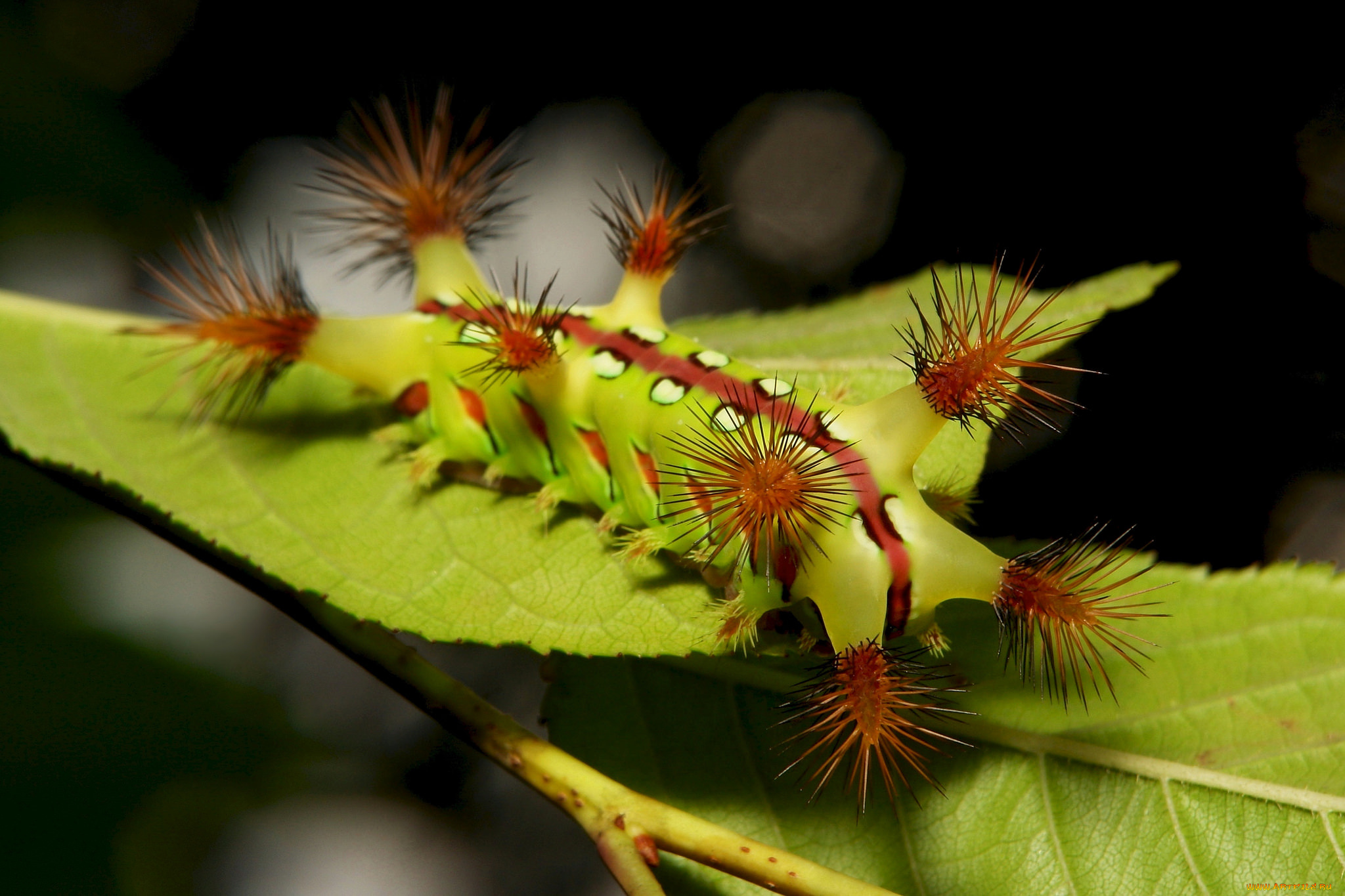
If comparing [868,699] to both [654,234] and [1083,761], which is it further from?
[654,234]

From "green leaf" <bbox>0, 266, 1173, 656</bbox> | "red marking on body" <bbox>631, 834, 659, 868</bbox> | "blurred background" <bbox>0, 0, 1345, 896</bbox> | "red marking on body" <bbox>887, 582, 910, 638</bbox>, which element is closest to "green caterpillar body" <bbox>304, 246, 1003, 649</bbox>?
"red marking on body" <bbox>887, 582, 910, 638</bbox>

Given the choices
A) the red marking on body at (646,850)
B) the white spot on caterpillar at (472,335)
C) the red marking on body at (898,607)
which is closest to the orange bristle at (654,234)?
the white spot on caterpillar at (472,335)

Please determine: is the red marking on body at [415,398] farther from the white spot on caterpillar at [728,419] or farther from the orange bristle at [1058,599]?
the orange bristle at [1058,599]

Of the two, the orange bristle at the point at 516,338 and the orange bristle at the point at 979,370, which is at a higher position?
the orange bristle at the point at 979,370

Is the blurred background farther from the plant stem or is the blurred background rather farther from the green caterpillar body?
the plant stem

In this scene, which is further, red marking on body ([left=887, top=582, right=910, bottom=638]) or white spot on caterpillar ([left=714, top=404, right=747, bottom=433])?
white spot on caterpillar ([left=714, top=404, right=747, bottom=433])
